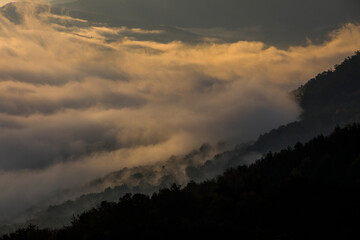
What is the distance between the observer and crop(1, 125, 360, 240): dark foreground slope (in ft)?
345

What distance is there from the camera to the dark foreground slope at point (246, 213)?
105 metres

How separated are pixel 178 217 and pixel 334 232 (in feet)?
126

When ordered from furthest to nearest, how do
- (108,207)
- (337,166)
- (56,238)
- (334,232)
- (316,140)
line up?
(316,140) → (337,166) → (108,207) → (56,238) → (334,232)

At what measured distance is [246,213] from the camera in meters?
124

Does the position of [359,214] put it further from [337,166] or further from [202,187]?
[202,187]

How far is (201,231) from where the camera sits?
10488 centimetres

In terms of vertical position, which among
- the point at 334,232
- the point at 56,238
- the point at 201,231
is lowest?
the point at 334,232

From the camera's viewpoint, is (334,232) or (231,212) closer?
(334,232)

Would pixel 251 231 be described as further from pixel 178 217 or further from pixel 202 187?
pixel 202 187

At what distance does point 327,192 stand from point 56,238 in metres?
53.6

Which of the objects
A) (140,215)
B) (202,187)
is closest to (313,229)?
(140,215)

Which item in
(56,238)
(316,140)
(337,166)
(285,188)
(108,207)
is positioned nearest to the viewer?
(56,238)

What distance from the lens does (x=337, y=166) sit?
160 meters

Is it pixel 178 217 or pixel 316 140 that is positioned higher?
pixel 316 140
